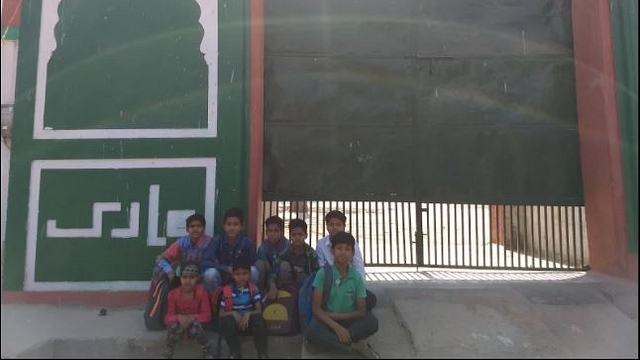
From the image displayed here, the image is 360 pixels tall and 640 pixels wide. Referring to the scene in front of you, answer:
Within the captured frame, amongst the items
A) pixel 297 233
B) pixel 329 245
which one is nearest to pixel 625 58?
pixel 329 245

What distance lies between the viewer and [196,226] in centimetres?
402

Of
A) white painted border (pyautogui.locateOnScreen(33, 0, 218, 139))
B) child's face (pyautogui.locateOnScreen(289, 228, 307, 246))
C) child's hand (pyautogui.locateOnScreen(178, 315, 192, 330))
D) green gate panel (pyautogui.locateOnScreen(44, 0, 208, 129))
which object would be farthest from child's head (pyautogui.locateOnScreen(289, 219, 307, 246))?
green gate panel (pyautogui.locateOnScreen(44, 0, 208, 129))

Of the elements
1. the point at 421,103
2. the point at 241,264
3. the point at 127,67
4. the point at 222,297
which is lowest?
the point at 222,297

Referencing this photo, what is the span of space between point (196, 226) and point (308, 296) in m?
1.12

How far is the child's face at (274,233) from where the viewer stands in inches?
161

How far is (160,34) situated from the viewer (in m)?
4.68

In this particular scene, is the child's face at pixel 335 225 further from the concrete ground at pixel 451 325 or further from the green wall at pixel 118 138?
the green wall at pixel 118 138

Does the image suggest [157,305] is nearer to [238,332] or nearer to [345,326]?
[238,332]

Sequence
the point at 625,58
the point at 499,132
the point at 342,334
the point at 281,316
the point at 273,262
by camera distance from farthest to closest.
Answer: the point at 499,132
the point at 625,58
the point at 273,262
the point at 281,316
the point at 342,334

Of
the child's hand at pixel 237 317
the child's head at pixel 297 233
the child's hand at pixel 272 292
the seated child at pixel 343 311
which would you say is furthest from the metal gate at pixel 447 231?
the child's hand at pixel 237 317

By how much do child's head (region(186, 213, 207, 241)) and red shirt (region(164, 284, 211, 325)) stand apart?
579mm


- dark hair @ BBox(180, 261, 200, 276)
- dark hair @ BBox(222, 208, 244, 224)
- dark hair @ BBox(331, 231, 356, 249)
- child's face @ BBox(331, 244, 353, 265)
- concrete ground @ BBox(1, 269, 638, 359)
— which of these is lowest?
concrete ground @ BBox(1, 269, 638, 359)

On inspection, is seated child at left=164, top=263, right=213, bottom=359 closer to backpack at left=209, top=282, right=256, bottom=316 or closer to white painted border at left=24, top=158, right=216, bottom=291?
backpack at left=209, top=282, right=256, bottom=316

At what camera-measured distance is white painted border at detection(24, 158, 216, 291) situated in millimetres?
4395
